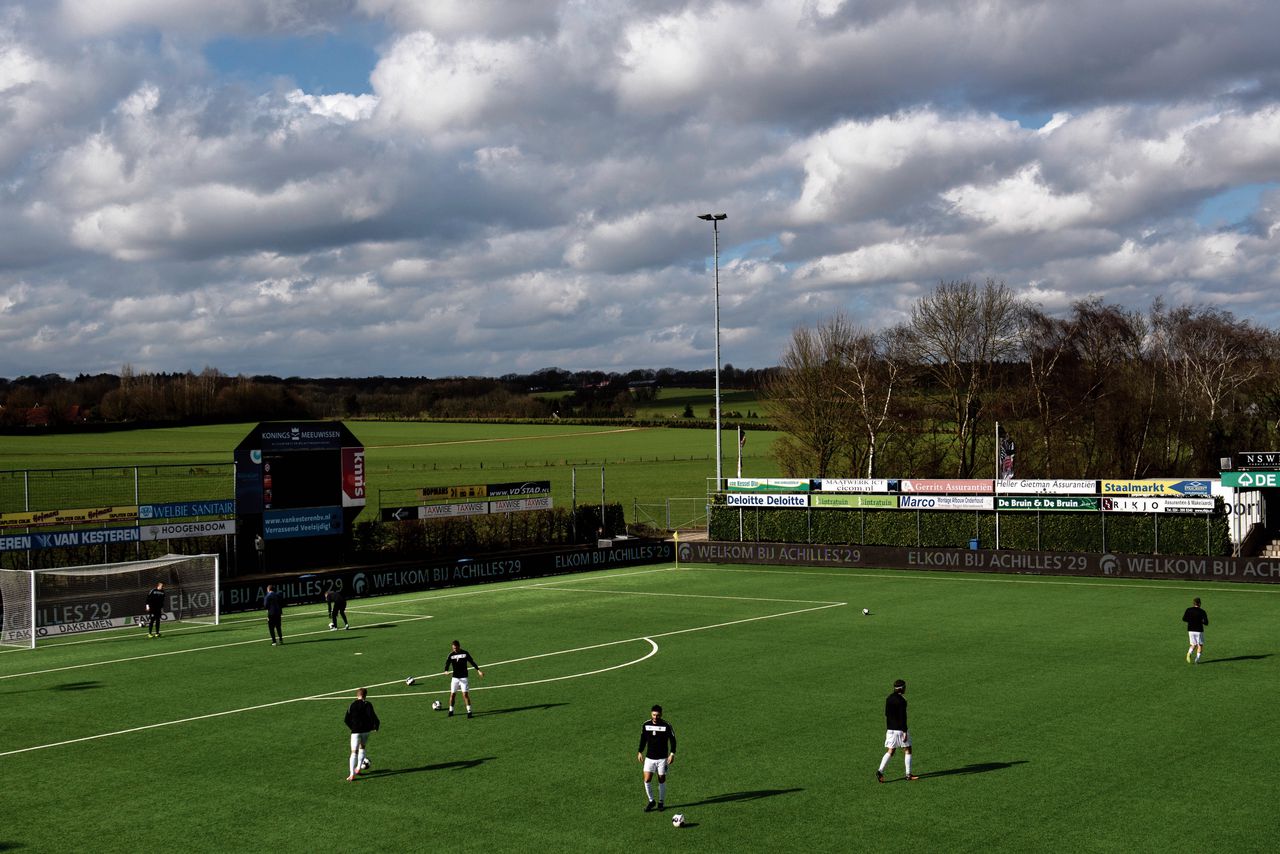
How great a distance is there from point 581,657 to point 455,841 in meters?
17.7

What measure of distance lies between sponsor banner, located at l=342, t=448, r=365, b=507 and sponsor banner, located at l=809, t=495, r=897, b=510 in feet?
85.0

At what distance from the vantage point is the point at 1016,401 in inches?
3155

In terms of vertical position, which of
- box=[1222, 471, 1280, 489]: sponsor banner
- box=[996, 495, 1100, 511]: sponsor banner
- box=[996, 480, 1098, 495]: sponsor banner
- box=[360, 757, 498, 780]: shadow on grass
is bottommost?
box=[360, 757, 498, 780]: shadow on grass

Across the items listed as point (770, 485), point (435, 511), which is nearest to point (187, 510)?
point (435, 511)

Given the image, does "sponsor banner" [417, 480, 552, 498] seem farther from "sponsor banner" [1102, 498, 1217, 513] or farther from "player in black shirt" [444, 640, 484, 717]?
"player in black shirt" [444, 640, 484, 717]

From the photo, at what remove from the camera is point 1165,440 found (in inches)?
3282

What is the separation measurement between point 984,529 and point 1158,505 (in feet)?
30.8

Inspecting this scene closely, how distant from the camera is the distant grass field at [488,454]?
325 ft

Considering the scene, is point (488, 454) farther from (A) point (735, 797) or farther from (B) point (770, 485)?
(A) point (735, 797)

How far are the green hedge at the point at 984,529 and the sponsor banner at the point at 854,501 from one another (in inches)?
30.4

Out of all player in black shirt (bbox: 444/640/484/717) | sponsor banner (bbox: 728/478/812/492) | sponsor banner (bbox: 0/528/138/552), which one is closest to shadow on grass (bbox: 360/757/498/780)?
player in black shirt (bbox: 444/640/484/717)

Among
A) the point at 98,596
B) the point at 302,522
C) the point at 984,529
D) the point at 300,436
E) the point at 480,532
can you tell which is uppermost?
the point at 300,436

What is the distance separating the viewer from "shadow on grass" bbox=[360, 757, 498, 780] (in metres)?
22.5

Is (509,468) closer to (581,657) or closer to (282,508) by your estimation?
(282,508)
